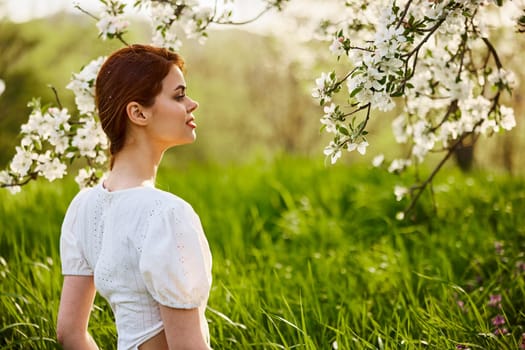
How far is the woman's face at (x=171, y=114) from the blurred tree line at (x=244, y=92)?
30.9 feet

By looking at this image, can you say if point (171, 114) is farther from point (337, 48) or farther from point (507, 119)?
point (507, 119)

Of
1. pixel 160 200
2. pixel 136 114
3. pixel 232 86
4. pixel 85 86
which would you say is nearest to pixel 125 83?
pixel 136 114

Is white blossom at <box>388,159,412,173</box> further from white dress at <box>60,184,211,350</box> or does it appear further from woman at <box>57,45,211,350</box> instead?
white dress at <box>60,184,211,350</box>

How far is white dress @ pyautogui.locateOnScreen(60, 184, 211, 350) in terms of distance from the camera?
5.26 ft

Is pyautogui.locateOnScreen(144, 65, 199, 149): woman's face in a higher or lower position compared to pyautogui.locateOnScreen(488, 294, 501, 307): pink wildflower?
higher

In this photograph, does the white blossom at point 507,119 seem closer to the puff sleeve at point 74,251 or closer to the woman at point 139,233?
the woman at point 139,233

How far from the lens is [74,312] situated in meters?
1.96

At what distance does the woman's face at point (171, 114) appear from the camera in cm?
182

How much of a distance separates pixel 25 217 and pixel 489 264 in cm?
313

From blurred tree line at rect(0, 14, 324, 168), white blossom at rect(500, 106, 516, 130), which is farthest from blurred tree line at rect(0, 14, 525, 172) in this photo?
white blossom at rect(500, 106, 516, 130)

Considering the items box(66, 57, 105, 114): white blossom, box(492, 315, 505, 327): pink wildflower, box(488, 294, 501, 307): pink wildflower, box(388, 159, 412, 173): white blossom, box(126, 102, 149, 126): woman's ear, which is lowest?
box(492, 315, 505, 327): pink wildflower

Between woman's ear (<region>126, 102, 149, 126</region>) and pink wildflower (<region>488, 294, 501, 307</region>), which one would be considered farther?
pink wildflower (<region>488, 294, 501, 307</region>)

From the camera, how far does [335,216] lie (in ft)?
17.7

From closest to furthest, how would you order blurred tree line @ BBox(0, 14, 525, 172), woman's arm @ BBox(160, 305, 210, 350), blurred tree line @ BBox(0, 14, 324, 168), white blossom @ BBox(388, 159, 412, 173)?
woman's arm @ BBox(160, 305, 210, 350) < white blossom @ BBox(388, 159, 412, 173) < blurred tree line @ BBox(0, 14, 525, 172) < blurred tree line @ BBox(0, 14, 324, 168)
